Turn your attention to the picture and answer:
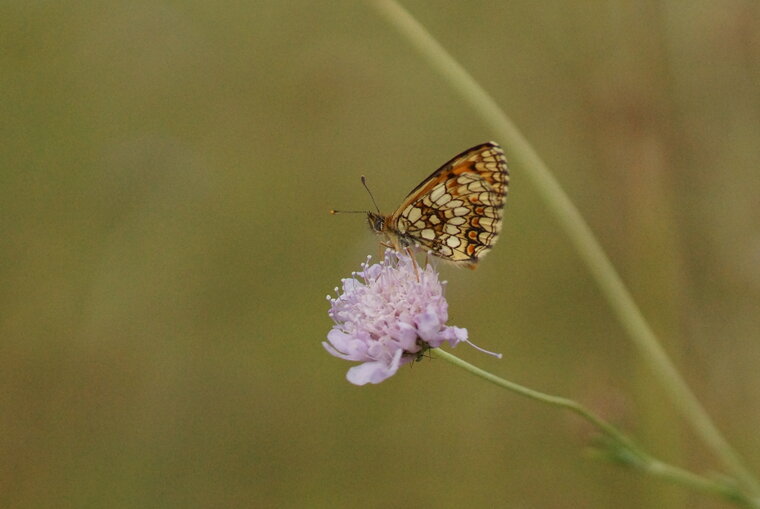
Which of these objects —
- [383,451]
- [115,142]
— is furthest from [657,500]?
[115,142]

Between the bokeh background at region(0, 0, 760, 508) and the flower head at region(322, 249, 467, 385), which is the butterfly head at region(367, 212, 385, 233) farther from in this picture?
the bokeh background at region(0, 0, 760, 508)

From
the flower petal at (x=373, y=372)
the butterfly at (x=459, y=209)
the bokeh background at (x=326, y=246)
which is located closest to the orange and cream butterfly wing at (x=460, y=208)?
the butterfly at (x=459, y=209)

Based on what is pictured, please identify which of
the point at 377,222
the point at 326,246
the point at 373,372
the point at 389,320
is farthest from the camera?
the point at 326,246

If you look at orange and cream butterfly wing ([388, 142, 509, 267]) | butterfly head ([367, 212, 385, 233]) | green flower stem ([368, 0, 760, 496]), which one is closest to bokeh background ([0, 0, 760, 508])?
green flower stem ([368, 0, 760, 496])

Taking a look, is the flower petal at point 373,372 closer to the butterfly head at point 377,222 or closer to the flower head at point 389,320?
the flower head at point 389,320

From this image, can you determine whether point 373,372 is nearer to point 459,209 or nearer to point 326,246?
point 459,209

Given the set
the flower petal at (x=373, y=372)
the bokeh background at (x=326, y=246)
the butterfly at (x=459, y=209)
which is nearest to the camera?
the flower petal at (x=373, y=372)

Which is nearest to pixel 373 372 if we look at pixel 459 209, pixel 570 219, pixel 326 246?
pixel 459 209

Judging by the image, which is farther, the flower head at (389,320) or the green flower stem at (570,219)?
the green flower stem at (570,219)
